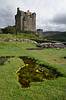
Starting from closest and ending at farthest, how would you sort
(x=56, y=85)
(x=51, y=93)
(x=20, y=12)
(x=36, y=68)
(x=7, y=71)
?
(x=51, y=93), (x=56, y=85), (x=7, y=71), (x=36, y=68), (x=20, y=12)

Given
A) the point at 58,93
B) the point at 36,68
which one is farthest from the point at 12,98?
the point at 36,68

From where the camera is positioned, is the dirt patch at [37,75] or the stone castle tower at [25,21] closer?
the dirt patch at [37,75]

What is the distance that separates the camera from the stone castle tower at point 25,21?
486ft

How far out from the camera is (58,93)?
1364 cm

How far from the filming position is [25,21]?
149000mm

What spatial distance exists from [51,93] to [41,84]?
2.01m

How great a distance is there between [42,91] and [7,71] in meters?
5.79

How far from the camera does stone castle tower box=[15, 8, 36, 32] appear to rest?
148 meters

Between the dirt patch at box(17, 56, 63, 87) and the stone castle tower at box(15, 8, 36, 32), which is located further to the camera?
the stone castle tower at box(15, 8, 36, 32)

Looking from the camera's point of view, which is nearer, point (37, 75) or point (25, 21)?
point (37, 75)

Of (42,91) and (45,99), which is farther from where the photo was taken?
(42,91)

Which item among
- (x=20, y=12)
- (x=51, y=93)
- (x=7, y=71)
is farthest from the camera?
(x=20, y=12)

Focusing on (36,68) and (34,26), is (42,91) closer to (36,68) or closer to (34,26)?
(36,68)

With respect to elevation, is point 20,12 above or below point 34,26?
above
